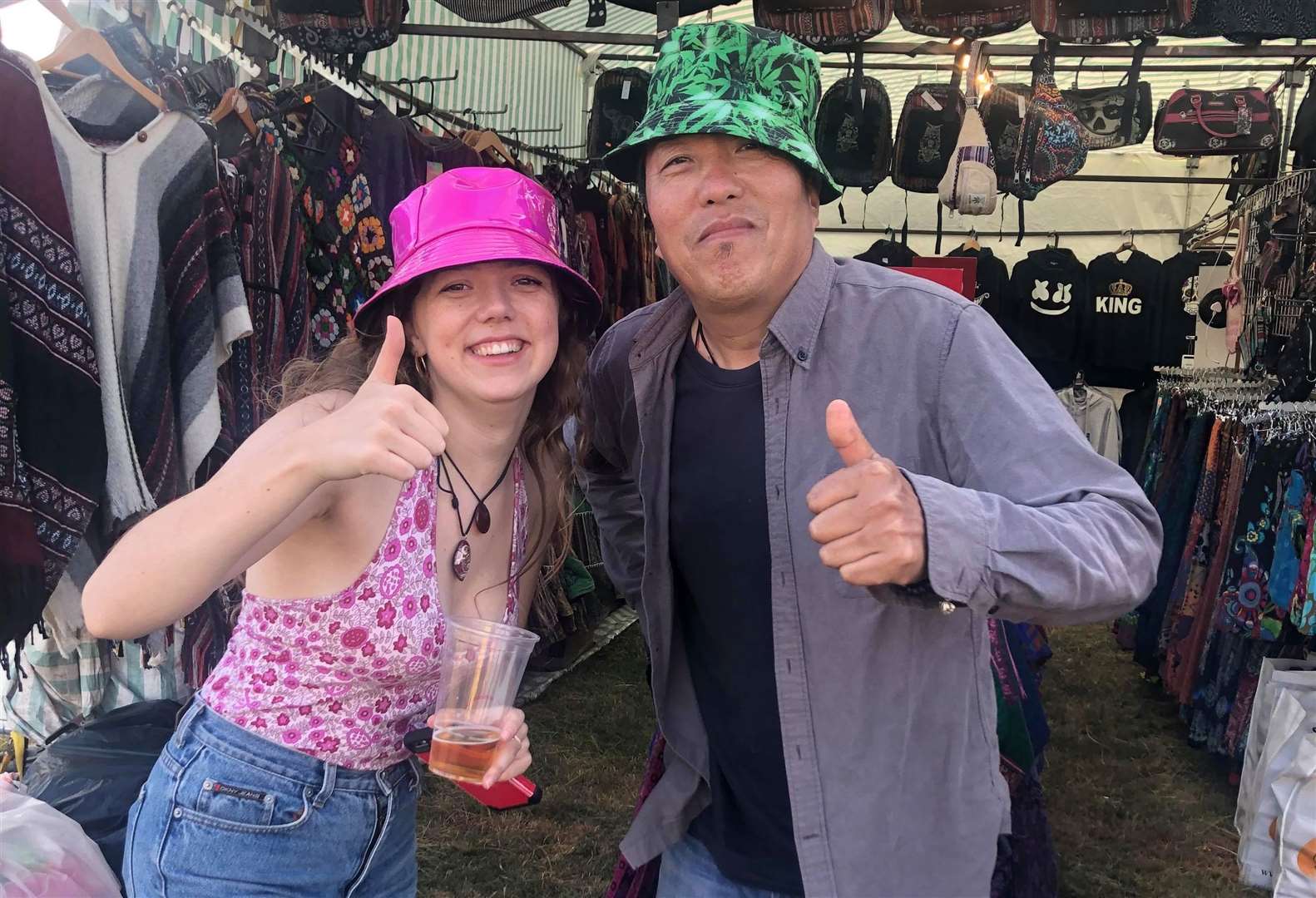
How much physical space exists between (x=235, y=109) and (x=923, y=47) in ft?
9.42

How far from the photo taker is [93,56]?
7.93 ft

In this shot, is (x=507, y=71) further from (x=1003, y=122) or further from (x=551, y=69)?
(x=1003, y=122)

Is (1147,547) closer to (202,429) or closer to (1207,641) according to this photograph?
(202,429)

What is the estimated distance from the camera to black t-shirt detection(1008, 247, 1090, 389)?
751 cm

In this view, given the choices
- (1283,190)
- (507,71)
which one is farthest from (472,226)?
(507,71)

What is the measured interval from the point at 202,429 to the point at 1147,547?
221cm

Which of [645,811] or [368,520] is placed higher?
[368,520]

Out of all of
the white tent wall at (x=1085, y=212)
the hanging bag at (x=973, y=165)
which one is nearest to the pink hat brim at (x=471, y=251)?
the hanging bag at (x=973, y=165)

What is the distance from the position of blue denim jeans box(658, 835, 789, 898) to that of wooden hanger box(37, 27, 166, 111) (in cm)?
225

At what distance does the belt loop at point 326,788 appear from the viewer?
1578 millimetres

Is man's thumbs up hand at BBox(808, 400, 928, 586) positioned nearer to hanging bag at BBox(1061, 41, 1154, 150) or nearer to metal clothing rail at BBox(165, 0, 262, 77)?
metal clothing rail at BBox(165, 0, 262, 77)

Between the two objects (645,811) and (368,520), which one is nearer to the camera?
(368,520)

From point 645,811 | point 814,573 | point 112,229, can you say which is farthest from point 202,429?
point 814,573

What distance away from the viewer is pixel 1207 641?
4398mm
